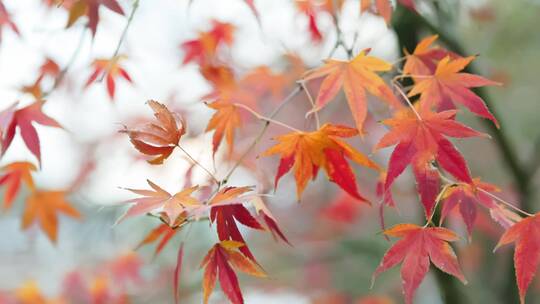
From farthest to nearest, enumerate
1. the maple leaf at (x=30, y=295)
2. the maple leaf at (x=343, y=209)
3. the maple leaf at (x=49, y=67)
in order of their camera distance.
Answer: the maple leaf at (x=343, y=209)
the maple leaf at (x=30, y=295)
the maple leaf at (x=49, y=67)

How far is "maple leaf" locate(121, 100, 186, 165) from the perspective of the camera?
0.71m

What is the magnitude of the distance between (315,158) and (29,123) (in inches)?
17.4

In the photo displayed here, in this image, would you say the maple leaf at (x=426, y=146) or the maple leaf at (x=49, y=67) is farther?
the maple leaf at (x=49, y=67)

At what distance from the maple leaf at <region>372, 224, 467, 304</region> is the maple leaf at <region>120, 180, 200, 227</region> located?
0.24 metres

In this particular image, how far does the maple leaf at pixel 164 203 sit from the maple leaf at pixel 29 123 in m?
0.26

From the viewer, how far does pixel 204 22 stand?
1.55m

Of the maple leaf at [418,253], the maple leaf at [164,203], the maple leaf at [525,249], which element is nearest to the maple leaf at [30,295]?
the maple leaf at [164,203]

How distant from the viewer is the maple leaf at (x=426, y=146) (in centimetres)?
70

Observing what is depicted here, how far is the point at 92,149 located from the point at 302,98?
1.22 meters

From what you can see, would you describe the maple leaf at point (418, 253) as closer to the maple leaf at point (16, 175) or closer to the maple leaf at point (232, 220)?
the maple leaf at point (232, 220)

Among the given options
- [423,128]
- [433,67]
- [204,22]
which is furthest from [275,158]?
[423,128]

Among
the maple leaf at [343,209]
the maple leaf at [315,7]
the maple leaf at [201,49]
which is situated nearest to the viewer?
the maple leaf at [315,7]

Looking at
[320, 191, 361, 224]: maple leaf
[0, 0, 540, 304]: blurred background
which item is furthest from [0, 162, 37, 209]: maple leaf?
[320, 191, 361, 224]: maple leaf

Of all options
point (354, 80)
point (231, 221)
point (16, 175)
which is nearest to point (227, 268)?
point (231, 221)
